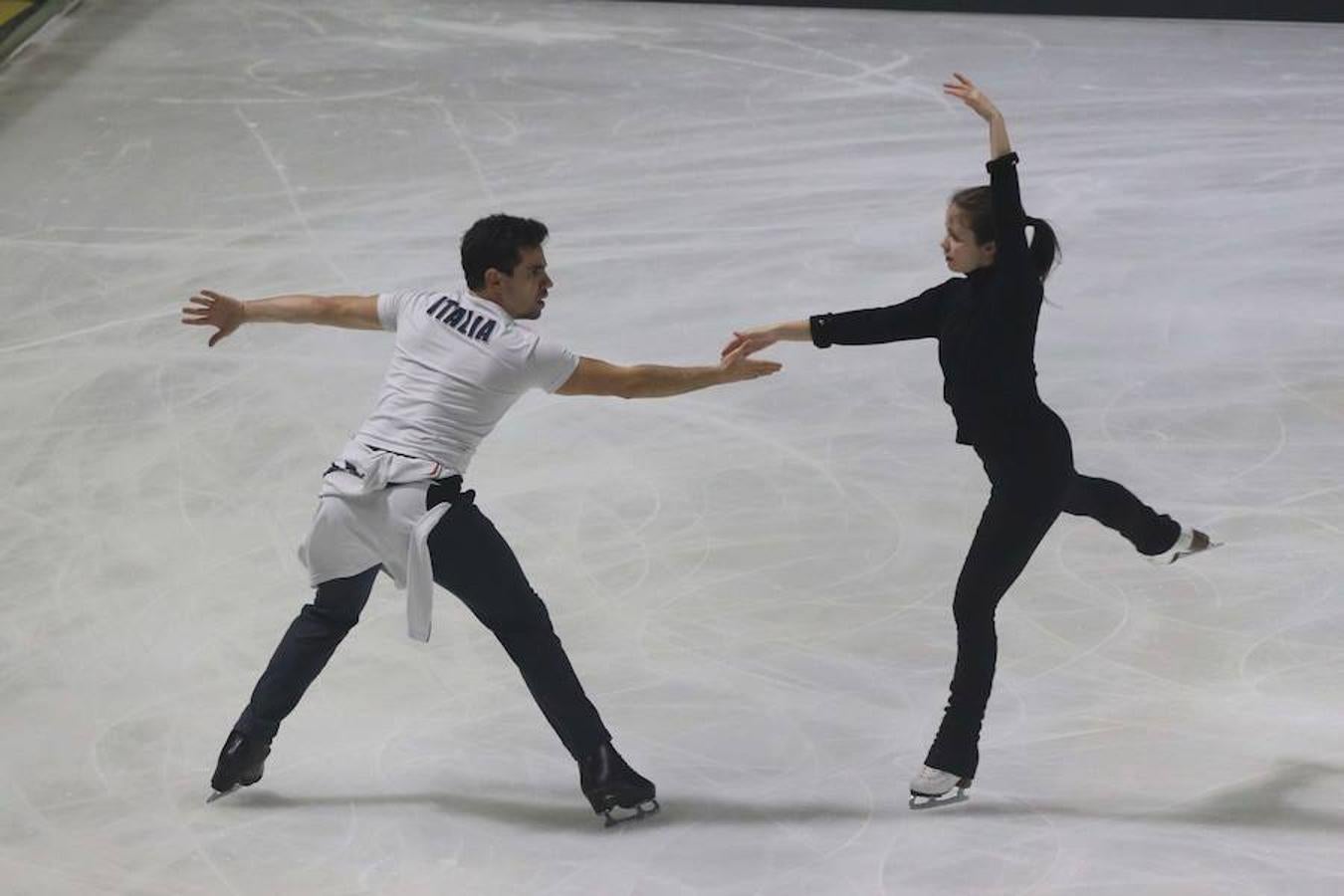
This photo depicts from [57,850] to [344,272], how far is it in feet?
13.7

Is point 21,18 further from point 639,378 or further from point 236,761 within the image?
point 639,378

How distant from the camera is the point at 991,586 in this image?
4.08 metres

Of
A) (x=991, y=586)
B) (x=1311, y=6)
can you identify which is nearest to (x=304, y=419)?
(x=991, y=586)

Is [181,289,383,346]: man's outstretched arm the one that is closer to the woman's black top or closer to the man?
the man

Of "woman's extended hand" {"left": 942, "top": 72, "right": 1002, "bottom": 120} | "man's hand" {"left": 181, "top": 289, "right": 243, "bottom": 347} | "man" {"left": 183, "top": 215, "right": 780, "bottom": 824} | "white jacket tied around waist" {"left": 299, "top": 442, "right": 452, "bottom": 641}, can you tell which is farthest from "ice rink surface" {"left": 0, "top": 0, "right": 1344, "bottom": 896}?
"woman's extended hand" {"left": 942, "top": 72, "right": 1002, "bottom": 120}

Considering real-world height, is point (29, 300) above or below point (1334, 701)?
below

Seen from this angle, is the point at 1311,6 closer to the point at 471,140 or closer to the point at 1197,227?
the point at 1197,227

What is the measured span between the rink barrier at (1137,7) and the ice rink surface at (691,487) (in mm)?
1509

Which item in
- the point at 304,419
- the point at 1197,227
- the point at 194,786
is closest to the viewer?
the point at 194,786

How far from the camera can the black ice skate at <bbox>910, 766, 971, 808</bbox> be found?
420cm

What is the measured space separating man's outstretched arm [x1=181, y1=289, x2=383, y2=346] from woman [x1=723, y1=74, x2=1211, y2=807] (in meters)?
0.83

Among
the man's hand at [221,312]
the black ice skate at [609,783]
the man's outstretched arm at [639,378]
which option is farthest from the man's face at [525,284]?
the black ice skate at [609,783]

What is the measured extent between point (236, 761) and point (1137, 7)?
33.5 feet

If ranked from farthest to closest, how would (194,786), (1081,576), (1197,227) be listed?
(1197,227) → (1081,576) → (194,786)
